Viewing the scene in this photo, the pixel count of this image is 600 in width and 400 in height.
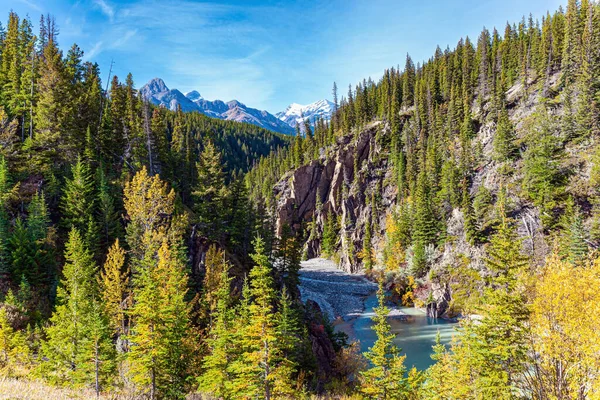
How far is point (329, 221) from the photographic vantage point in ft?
347

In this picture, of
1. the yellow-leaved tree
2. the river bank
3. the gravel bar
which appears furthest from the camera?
the gravel bar

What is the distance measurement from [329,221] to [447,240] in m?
48.5

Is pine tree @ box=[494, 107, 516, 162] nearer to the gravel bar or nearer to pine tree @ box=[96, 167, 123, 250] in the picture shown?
the gravel bar

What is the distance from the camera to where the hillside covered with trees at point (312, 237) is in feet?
57.3

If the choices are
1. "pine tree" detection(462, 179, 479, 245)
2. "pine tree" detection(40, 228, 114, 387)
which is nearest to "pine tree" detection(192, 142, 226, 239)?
"pine tree" detection(40, 228, 114, 387)

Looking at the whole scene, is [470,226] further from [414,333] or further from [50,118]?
[50,118]

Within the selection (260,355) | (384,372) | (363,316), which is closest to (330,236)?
(363,316)

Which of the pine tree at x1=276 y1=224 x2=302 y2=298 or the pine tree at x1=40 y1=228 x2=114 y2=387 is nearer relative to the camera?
the pine tree at x1=40 y1=228 x2=114 y2=387

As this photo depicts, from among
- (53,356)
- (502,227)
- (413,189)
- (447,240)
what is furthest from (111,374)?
(413,189)

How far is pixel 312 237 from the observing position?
112 metres

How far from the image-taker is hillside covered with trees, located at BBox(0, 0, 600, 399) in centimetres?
1745

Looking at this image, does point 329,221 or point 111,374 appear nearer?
point 111,374

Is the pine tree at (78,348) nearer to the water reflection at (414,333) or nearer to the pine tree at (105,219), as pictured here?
the pine tree at (105,219)

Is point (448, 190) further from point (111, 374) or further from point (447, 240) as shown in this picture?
point (111, 374)
